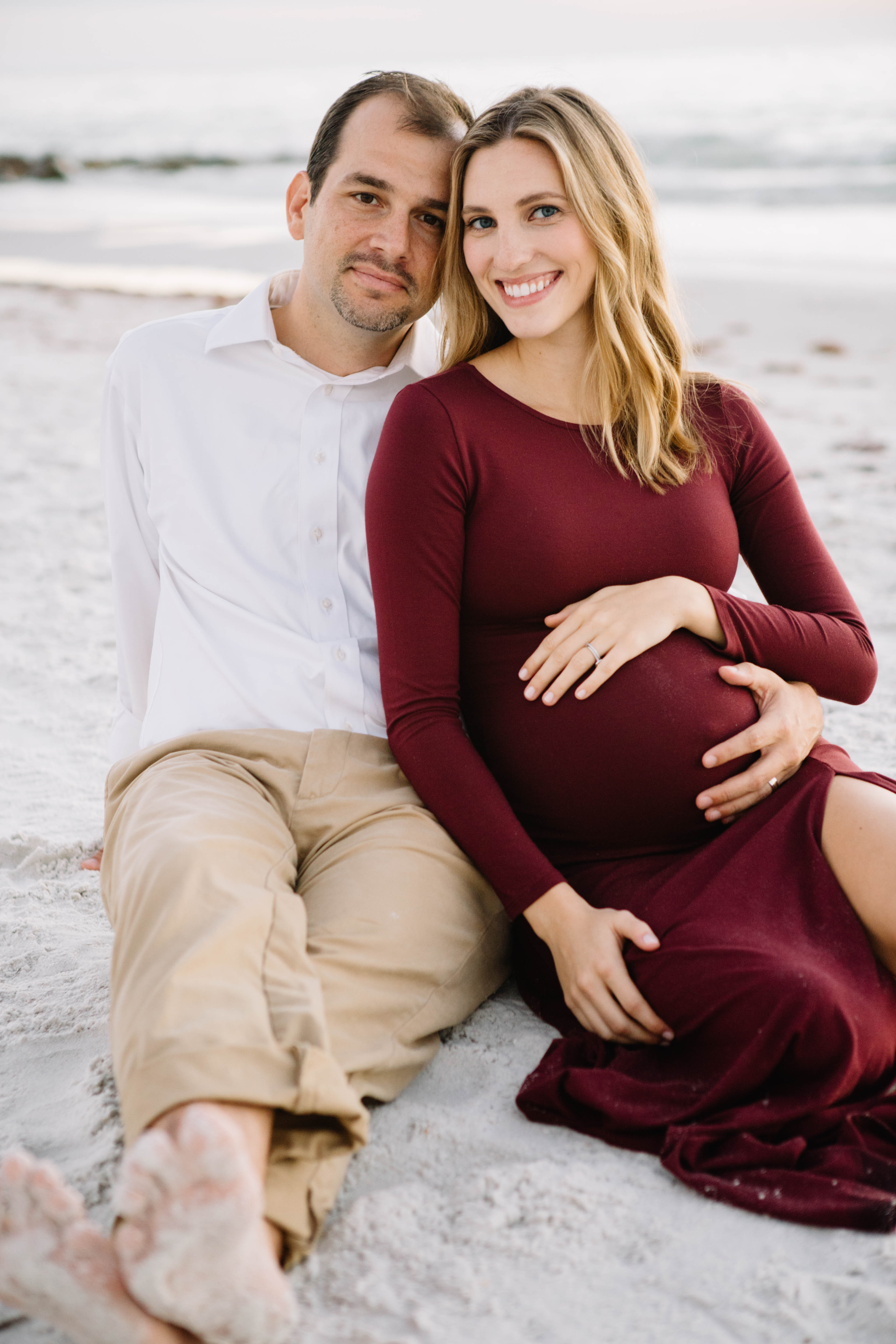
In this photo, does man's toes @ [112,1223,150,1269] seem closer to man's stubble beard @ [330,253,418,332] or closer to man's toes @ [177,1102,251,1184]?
man's toes @ [177,1102,251,1184]

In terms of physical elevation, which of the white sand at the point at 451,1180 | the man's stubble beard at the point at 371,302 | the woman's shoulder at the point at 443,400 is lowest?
the white sand at the point at 451,1180

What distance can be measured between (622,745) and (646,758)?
0.05 m

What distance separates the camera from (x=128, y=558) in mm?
2775

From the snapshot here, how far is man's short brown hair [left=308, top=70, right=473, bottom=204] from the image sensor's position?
100 inches

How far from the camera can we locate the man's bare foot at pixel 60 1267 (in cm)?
133

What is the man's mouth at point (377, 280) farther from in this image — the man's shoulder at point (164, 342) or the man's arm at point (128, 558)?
the man's arm at point (128, 558)

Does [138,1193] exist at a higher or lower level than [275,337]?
lower

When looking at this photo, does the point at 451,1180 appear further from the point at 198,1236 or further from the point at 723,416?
the point at 723,416

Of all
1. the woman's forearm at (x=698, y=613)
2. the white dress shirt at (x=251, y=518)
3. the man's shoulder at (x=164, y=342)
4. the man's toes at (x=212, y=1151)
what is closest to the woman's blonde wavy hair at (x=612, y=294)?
the woman's forearm at (x=698, y=613)

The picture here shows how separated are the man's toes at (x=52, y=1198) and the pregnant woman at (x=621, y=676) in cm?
84

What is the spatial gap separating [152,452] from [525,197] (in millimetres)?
984

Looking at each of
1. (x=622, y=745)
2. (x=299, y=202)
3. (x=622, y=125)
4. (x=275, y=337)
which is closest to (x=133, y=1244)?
(x=622, y=745)

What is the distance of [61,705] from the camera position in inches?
145

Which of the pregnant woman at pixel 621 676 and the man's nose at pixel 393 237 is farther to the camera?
the man's nose at pixel 393 237
